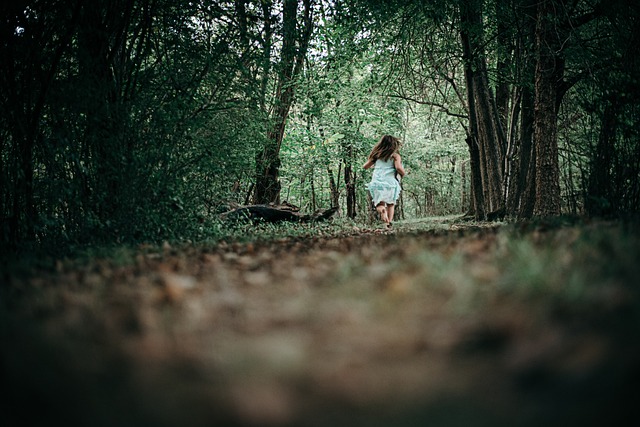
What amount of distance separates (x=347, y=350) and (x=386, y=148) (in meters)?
9.22

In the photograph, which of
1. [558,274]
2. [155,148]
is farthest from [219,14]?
[558,274]

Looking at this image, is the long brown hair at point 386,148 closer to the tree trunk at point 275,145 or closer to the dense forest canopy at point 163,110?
the dense forest canopy at point 163,110

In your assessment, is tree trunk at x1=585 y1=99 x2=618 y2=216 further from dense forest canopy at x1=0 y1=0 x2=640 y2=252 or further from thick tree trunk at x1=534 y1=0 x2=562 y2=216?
thick tree trunk at x1=534 y1=0 x2=562 y2=216

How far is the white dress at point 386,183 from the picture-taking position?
33.4ft

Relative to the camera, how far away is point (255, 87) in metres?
6.50

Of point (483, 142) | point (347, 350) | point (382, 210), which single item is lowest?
point (347, 350)

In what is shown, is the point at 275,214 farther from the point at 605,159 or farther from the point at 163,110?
the point at 605,159

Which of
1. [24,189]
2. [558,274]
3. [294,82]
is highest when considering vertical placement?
[294,82]

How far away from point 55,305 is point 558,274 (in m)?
2.08

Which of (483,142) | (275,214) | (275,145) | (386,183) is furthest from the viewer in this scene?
(275,145)

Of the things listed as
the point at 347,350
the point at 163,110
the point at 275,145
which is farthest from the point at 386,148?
the point at 347,350

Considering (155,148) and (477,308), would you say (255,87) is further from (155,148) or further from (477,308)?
(477,308)

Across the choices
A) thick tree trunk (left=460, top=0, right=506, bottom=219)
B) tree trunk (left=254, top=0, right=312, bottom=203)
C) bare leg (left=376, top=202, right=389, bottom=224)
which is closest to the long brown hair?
bare leg (left=376, top=202, right=389, bottom=224)

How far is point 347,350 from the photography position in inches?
44.1
